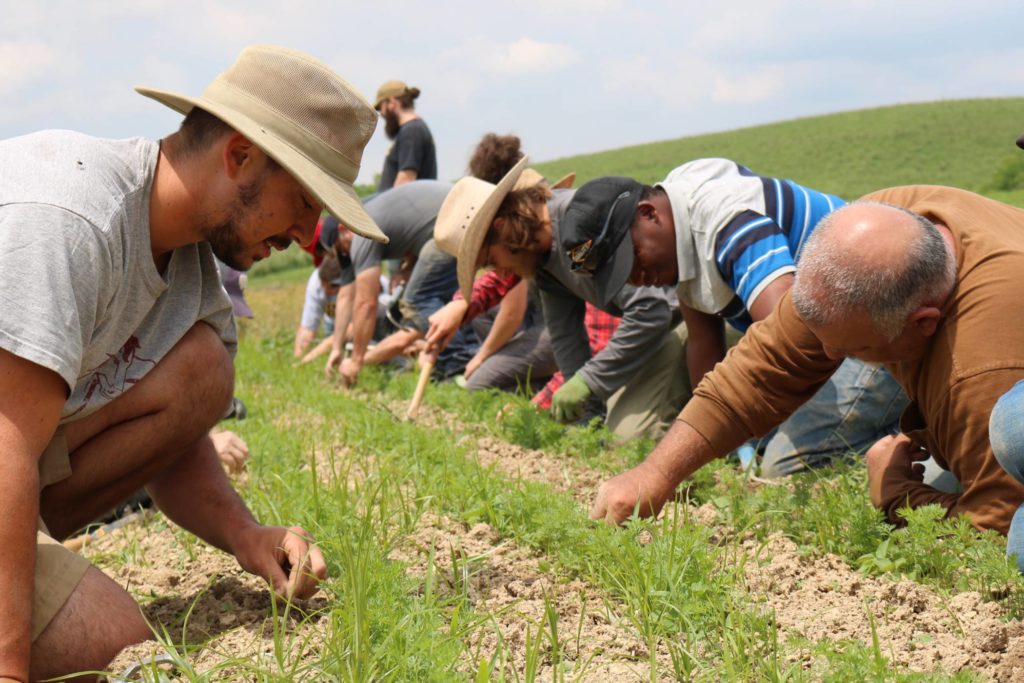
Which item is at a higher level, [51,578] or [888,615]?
[51,578]

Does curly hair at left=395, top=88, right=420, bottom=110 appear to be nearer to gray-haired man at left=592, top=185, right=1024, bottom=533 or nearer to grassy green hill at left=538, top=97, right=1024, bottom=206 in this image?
gray-haired man at left=592, top=185, right=1024, bottom=533

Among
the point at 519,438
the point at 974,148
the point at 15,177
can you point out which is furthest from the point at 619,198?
the point at 974,148

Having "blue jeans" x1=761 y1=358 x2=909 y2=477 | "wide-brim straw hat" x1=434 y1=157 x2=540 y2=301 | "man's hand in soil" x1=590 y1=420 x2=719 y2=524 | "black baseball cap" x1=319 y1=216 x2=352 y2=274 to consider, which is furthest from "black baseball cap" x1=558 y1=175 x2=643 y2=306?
"black baseball cap" x1=319 y1=216 x2=352 y2=274

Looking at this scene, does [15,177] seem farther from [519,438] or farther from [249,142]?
[519,438]

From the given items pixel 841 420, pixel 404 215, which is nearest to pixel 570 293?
pixel 841 420

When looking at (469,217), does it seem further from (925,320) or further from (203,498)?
(925,320)

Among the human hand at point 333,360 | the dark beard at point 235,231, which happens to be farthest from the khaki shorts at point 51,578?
the human hand at point 333,360

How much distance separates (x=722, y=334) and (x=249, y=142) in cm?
271

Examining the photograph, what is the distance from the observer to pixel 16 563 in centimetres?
213

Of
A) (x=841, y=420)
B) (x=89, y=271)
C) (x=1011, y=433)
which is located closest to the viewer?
(x=1011, y=433)

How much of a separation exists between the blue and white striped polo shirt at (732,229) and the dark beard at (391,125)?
168 inches

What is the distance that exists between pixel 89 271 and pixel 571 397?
3.06 m

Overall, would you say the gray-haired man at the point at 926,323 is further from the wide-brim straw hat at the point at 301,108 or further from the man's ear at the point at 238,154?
the man's ear at the point at 238,154

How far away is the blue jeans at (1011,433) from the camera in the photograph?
7.38 ft
